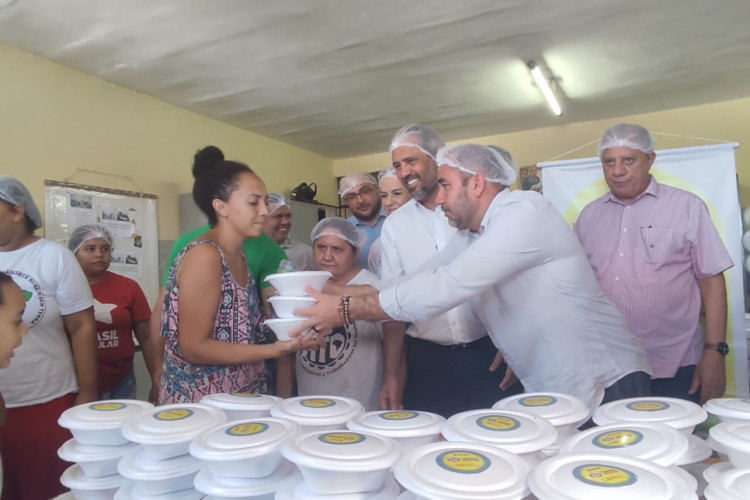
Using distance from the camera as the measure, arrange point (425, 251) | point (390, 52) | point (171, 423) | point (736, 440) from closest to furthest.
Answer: point (736, 440) → point (171, 423) → point (425, 251) → point (390, 52)

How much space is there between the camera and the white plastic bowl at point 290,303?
156 cm

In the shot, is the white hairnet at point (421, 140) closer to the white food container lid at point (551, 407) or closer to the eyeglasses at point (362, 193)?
the eyeglasses at point (362, 193)

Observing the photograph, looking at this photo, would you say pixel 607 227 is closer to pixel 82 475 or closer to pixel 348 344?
pixel 348 344

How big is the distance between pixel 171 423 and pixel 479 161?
1.21 metres

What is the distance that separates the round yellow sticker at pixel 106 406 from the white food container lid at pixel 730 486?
1.17 metres

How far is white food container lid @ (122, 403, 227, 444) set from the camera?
1023 millimetres

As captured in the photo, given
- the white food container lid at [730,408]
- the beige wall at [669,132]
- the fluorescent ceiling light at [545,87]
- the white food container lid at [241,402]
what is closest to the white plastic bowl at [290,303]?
the white food container lid at [241,402]

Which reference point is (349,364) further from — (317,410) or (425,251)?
(317,410)

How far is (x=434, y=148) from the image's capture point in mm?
2420

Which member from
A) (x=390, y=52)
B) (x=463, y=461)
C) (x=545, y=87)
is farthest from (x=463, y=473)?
(x=545, y=87)

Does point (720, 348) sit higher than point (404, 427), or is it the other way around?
point (404, 427)

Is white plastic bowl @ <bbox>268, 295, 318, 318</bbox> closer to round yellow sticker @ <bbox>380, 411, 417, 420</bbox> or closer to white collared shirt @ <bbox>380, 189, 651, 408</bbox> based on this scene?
white collared shirt @ <bbox>380, 189, 651, 408</bbox>

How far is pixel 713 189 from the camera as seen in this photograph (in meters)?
3.24

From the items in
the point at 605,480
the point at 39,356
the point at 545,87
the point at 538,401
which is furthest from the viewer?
the point at 545,87
